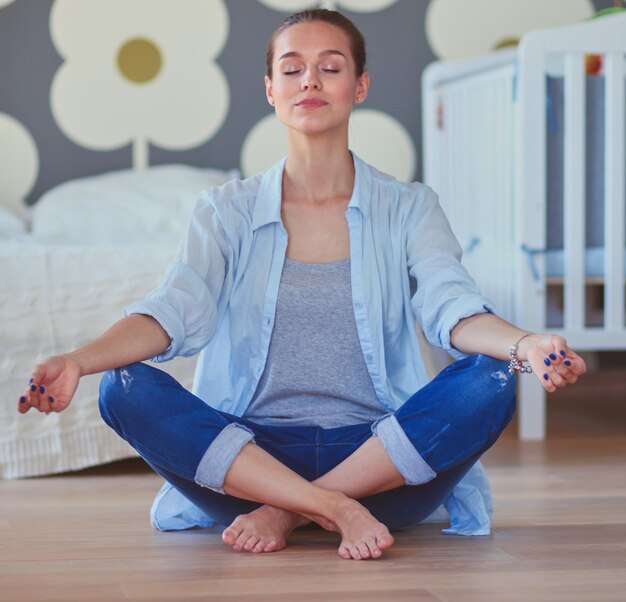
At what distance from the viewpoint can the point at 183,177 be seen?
3.21 m

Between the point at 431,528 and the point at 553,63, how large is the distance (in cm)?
210

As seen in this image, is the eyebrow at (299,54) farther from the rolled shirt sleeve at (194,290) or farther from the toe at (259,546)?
the toe at (259,546)

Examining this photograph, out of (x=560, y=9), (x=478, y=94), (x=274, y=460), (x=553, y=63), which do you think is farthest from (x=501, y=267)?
(x=274, y=460)

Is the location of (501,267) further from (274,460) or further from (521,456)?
(274,460)

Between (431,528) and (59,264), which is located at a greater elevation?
(59,264)

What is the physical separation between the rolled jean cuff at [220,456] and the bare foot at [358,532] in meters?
0.15

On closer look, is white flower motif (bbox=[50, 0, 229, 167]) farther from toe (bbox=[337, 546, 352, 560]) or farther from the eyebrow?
toe (bbox=[337, 546, 352, 560])

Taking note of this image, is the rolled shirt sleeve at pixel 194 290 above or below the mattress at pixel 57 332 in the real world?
above

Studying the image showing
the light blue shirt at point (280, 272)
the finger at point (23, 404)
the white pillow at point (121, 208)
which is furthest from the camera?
the white pillow at point (121, 208)

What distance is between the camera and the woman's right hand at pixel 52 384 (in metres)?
1.34

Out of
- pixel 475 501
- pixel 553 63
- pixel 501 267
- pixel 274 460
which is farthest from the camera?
pixel 553 63

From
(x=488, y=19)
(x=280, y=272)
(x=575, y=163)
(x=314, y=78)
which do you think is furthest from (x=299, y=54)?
(x=488, y=19)

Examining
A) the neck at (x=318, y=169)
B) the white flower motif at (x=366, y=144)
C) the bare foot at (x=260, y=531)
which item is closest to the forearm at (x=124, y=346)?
the bare foot at (x=260, y=531)

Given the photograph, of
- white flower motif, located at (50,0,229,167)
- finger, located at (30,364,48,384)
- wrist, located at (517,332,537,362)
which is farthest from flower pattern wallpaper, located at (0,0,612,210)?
finger, located at (30,364,48,384)
